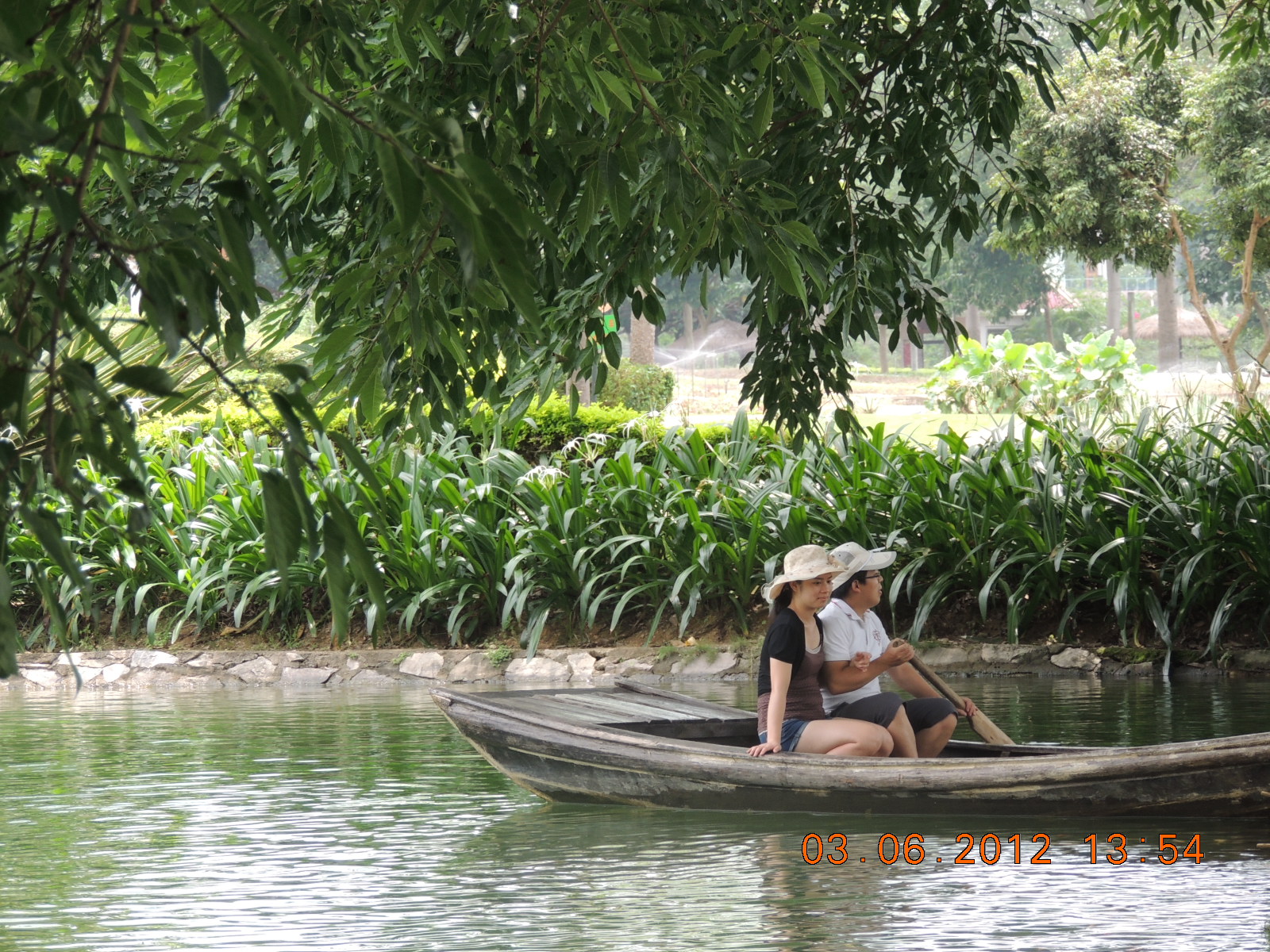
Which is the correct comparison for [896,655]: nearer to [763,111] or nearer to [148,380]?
[763,111]

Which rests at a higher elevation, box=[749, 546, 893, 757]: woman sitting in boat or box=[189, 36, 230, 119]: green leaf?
box=[189, 36, 230, 119]: green leaf

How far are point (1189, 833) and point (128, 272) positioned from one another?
482cm

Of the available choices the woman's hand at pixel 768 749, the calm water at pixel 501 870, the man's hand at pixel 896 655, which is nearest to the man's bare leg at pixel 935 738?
the man's hand at pixel 896 655

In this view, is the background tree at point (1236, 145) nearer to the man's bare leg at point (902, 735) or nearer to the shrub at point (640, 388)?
the shrub at point (640, 388)

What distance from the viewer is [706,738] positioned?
7.00 m

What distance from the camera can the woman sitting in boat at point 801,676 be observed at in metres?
6.05

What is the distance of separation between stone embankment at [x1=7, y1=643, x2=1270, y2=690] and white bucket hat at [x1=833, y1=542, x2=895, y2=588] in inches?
176

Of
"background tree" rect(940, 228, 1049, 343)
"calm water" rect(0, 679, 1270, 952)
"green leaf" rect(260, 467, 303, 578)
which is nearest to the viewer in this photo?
"green leaf" rect(260, 467, 303, 578)

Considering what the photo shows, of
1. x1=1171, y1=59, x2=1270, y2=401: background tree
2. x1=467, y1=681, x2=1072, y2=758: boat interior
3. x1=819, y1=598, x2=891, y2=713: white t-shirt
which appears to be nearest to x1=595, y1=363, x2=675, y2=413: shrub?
x1=1171, y1=59, x2=1270, y2=401: background tree

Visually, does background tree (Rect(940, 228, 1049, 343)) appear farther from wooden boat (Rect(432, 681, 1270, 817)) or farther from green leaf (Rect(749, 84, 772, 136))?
green leaf (Rect(749, 84, 772, 136))

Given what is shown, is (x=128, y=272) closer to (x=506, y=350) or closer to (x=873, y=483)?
(x=506, y=350)

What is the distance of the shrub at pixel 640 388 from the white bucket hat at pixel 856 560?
595 inches

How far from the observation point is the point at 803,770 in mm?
5934

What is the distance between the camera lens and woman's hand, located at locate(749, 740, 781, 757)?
6.11m
